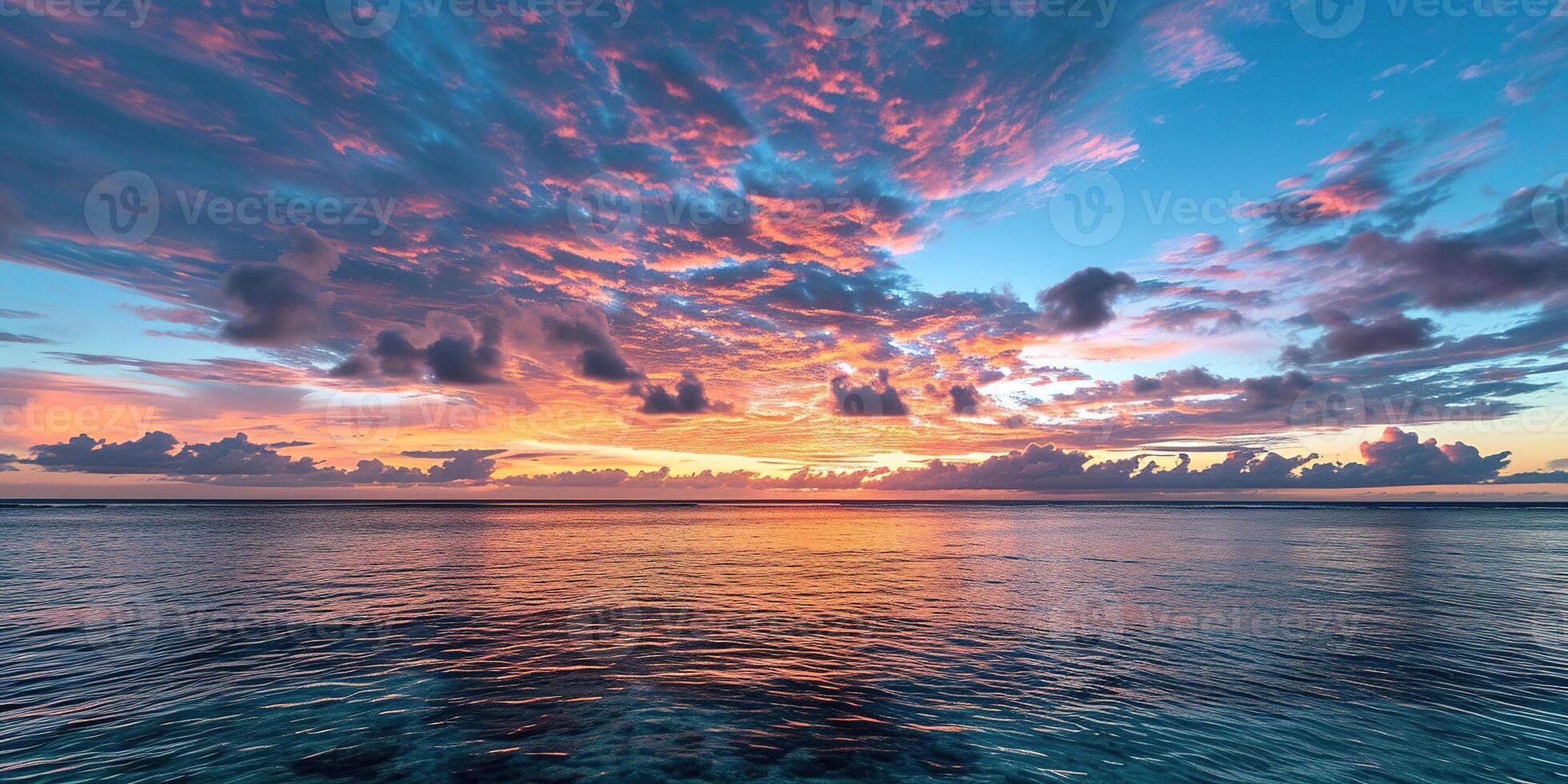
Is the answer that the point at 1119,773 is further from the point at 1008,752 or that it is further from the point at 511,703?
the point at 511,703

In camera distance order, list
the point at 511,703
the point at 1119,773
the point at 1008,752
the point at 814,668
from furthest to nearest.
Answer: the point at 814,668 < the point at 511,703 < the point at 1008,752 < the point at 1119,773

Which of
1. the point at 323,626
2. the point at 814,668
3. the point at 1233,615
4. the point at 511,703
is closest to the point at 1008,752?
the point at 814,668

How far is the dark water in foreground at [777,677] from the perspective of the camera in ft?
51.2

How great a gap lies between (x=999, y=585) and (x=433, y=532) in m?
100

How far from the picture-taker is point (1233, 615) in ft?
114

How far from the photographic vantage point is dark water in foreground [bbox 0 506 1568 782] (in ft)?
51.2

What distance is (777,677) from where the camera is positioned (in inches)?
900

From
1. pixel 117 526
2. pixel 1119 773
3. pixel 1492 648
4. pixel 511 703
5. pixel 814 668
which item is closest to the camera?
pixel 1119 773

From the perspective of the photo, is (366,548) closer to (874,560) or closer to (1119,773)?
(874,560)

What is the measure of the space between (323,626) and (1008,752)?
100 feet

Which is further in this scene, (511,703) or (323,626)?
(323,626)

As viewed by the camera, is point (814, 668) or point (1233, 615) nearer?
point (814, 668)

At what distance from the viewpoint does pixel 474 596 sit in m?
40.9

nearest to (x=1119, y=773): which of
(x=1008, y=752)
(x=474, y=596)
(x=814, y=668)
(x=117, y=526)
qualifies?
(x=1008, y=752)
